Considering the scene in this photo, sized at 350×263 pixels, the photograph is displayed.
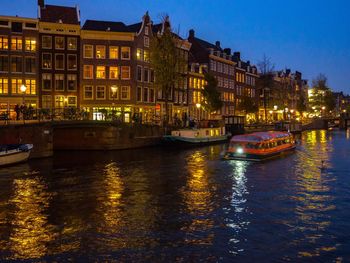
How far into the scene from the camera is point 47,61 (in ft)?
214

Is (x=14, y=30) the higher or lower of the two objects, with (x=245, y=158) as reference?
higher

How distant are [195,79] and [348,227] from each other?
6965 centimetres

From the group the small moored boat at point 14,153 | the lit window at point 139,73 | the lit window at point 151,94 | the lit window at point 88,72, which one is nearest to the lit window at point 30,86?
the lit window at point 88,72

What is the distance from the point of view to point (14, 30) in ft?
206

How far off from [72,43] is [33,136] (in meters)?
26.9

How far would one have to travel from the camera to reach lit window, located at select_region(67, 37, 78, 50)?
6606cm

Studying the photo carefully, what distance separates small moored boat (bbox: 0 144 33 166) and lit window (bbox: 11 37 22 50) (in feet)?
93.0

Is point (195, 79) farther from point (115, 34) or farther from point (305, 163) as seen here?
point (305, 163)

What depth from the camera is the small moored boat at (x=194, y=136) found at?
55.8 m

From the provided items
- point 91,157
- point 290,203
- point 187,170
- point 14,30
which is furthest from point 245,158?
point 14,30

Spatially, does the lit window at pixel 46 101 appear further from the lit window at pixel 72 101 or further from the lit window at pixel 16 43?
the lit window at pixel 16 43

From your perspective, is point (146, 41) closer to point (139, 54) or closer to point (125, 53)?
point (139, 54)

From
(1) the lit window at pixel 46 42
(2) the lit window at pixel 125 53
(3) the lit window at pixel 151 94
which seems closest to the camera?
(1) the lit window at pixel 46 42

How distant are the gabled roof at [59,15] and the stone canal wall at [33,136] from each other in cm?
2679
